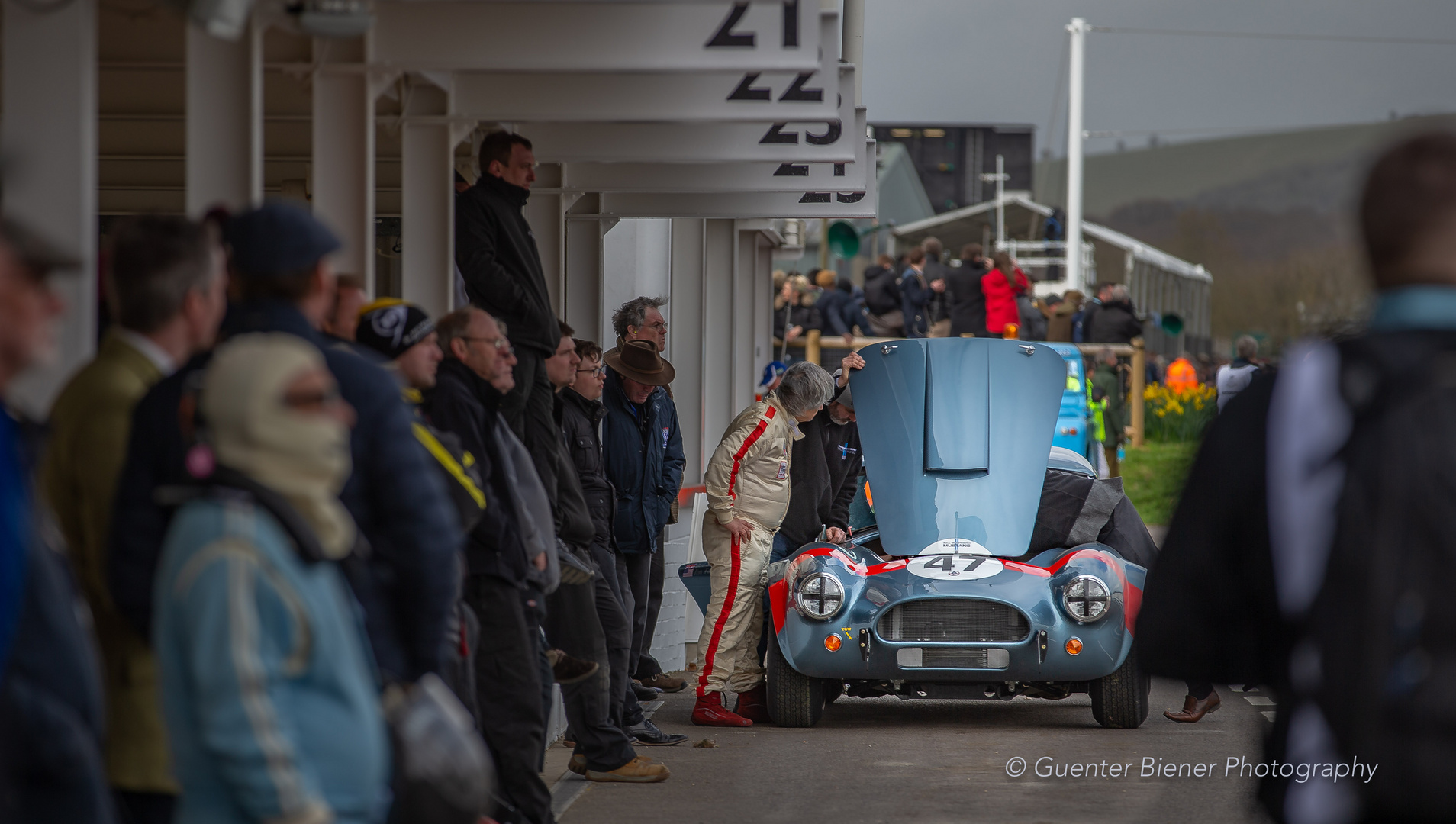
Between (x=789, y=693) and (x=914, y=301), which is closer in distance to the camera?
(x=789, y=693)

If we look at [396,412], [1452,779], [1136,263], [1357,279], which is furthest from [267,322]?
[1136,263]

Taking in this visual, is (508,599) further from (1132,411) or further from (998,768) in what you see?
(1132,411)

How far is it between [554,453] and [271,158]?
18.0ft

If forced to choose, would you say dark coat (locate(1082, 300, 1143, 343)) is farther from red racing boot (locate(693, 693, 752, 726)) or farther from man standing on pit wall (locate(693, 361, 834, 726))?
red racing boot (locate(693, 693, 752, 726))

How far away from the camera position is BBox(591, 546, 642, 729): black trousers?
8.20 m

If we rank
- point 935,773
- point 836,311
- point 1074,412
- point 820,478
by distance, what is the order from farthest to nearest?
point 836,311, point 1074,412, point 820,478, point 935,773

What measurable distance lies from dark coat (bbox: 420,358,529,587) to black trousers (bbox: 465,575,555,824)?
89 millimetres

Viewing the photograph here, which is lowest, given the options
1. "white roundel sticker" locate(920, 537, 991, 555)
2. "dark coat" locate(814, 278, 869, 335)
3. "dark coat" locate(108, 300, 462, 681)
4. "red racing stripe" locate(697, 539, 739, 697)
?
"red racing stripe" locate(697, 539, 739, 697)

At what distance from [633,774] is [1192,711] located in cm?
360

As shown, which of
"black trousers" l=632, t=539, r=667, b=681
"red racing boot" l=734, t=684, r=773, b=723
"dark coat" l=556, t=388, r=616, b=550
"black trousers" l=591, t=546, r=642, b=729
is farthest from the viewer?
"black trousers" l=632, t=539, r=667, b=681

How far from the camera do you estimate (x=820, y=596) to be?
9.01m

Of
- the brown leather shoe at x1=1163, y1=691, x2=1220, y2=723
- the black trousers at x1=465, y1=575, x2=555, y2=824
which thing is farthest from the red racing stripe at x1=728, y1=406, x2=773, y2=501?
the black trousers at x1=465, y1=575, x2=555, y2=824

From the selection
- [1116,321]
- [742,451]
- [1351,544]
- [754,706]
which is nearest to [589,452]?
[742,451]

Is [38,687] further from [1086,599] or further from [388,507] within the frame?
[1086,599]
